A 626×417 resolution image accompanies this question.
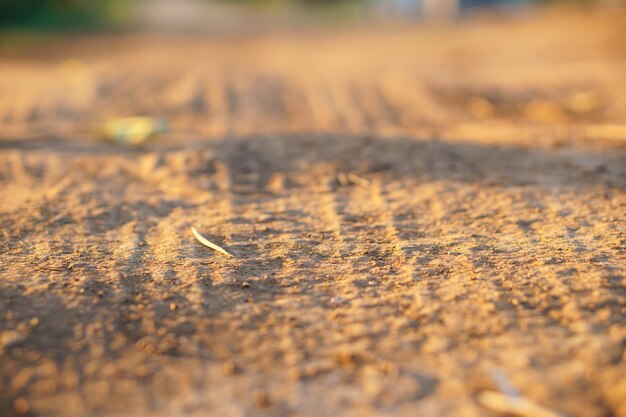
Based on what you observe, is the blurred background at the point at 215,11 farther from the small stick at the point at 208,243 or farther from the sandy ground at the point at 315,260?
the small stick at the point at 208,243

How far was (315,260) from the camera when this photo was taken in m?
3.35

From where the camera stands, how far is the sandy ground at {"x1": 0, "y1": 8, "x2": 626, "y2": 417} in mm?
2428

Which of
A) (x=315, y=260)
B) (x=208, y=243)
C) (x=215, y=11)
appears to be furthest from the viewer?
(x=215, y=11)

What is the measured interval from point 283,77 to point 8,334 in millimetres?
6431

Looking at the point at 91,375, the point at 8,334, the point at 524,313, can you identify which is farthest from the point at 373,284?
the point at 8,334

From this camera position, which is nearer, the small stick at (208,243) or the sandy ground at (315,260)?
the sandy ground at (315,260)

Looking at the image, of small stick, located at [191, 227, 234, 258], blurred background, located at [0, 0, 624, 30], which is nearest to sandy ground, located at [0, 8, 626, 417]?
small stick, located at [191, 227, 234, 258]

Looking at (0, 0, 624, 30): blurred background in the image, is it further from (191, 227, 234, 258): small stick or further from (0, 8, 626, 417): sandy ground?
(191, 227, 234, 258): small stick

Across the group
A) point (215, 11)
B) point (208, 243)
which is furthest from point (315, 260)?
point (215, 11)

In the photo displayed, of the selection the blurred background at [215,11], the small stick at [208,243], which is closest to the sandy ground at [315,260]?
the small stick at [208,243]

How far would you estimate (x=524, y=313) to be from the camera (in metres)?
2.82

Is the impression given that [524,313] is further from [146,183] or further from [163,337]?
[146,183]

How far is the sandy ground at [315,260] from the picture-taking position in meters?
2.43

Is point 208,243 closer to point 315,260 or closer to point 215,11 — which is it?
point 315,260
